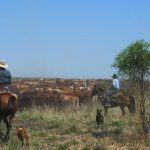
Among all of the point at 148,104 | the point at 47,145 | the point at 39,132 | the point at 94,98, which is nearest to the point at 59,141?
the point at 47,145

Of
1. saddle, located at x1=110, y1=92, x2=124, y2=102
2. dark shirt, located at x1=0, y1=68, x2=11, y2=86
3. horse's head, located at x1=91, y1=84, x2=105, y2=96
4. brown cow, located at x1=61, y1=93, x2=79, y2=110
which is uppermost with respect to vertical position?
dark shirt, located at x1=0, y1=68, x2=11, y2=86

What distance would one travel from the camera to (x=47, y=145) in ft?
46.0

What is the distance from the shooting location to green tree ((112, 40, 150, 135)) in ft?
47.2

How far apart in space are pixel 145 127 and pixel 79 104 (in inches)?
565

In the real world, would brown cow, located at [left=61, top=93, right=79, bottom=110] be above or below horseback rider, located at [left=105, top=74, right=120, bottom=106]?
below

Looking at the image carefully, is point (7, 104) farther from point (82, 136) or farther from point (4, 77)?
point (82, 136)

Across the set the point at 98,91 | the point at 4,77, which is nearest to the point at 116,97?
the point at 98,91

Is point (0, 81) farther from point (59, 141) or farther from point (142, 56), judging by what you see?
point (142, 56)

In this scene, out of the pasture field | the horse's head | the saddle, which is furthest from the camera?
the horse's head

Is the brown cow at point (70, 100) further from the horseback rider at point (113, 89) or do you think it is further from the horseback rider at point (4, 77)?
the horseback rider at point (4, 77)

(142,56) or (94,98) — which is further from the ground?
(142,56)

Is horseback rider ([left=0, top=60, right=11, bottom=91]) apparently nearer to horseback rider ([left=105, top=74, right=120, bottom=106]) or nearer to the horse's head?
horseback rider ([left=105, top=74, right=120, bottom=106])

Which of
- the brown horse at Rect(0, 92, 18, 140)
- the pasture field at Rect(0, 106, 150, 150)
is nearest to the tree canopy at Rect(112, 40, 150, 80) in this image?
the pasture field at Rect(0, 106, 150, 150)

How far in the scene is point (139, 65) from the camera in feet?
47.5
